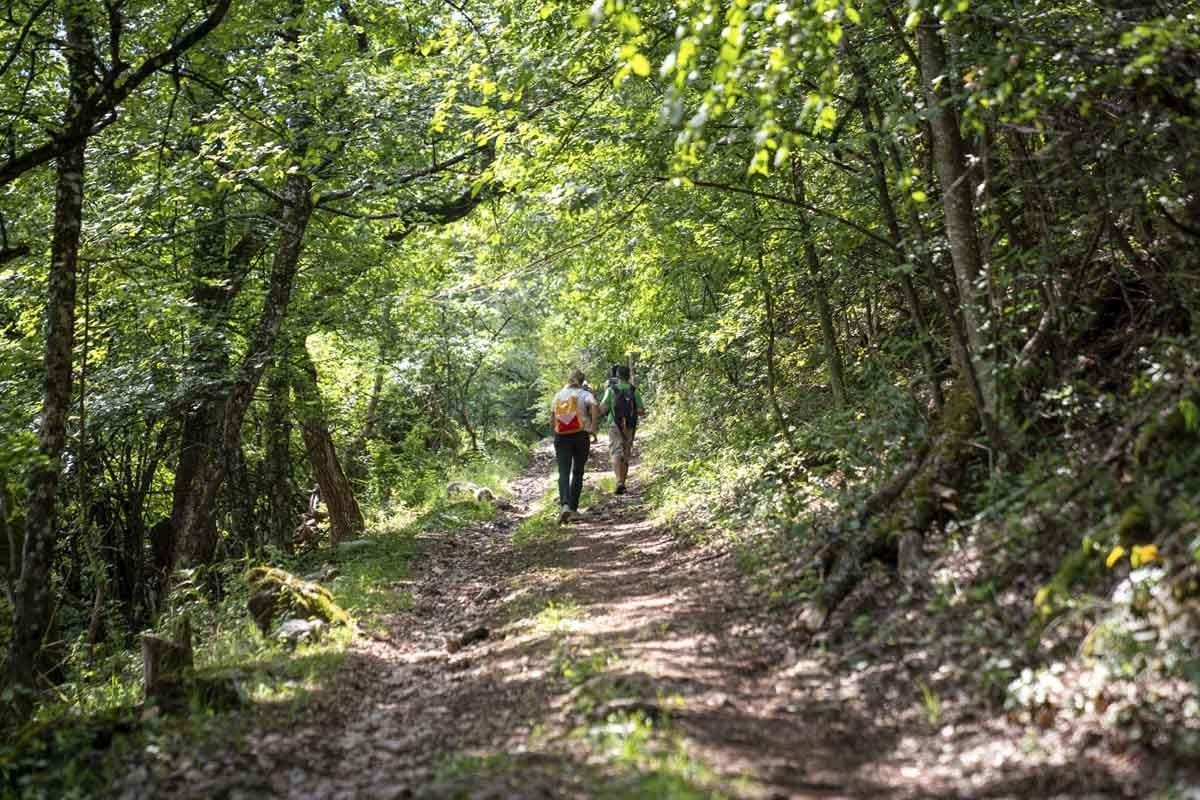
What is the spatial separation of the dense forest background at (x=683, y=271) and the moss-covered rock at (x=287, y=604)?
156 centimetres

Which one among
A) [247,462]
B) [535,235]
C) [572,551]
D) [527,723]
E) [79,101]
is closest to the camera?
[527,723]

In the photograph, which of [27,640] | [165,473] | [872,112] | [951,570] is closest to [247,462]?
[165,473]

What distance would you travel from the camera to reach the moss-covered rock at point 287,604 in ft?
27.4

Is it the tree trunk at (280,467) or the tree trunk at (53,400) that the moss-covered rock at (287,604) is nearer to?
the tree trunk at (53,400)

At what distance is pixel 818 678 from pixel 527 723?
1.85 meters

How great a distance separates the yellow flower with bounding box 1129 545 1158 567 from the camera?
423 cm

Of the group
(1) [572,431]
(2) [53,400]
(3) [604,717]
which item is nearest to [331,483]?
(1) [572,431]

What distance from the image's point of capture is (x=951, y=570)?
19.0 ft

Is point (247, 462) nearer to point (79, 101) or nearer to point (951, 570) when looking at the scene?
point (79, 101)

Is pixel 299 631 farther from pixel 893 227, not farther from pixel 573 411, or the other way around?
pixel 893 227

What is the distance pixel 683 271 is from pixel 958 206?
6.57 metres

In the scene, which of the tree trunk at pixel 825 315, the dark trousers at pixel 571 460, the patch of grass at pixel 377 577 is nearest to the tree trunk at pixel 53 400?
the patch of grass at pixel 377 577

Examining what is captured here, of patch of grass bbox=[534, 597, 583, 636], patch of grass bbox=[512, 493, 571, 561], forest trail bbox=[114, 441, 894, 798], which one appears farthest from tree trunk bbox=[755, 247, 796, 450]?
patch of grass bbox=[534, 597, 583, 636]

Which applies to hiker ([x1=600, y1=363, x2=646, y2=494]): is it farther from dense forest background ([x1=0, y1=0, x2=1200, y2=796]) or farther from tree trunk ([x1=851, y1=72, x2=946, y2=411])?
tree trunk ([x1=851, y1=72, x2=946, y2=411])
